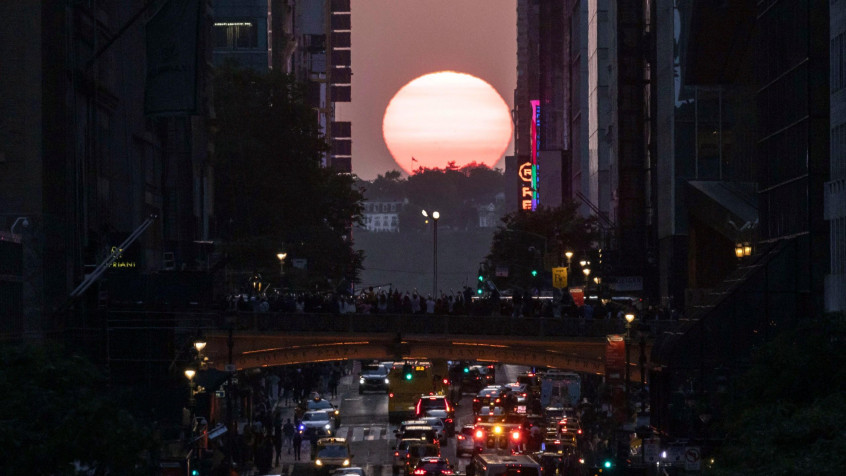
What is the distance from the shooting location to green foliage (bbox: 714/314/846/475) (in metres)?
26.9

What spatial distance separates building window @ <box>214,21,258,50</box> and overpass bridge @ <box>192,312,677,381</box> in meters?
52.6

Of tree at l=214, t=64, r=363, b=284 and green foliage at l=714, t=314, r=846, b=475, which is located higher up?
tree at l=214, t=64, r=363, b=284

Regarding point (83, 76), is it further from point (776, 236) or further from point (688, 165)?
point (688, 165)

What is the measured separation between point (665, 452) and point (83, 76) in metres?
21.5

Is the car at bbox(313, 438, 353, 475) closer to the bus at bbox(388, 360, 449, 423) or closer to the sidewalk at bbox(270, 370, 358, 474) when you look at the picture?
the sidewalk at bbox(270, 370, 358, 474)

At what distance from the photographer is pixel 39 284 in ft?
157

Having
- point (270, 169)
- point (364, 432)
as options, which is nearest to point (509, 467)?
point (364, 432)

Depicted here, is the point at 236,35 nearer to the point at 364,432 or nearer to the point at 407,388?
the point at 407,388

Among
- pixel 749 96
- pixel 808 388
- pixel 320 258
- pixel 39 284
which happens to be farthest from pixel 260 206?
pixel 808 388

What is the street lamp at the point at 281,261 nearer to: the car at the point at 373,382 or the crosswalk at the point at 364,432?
the crosswalk at the point at 364,432

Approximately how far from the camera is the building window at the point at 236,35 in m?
122

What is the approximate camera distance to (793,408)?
104 ft

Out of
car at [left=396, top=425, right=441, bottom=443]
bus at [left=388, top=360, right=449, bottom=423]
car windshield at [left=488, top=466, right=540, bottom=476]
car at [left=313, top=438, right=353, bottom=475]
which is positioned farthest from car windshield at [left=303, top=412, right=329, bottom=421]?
car windshield at [left=488, top=466, right=540, bottom=476]

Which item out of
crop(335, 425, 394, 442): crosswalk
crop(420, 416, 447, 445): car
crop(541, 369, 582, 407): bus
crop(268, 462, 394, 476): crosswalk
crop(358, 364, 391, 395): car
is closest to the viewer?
crop(268, 462, 394, 476): crosswalk
